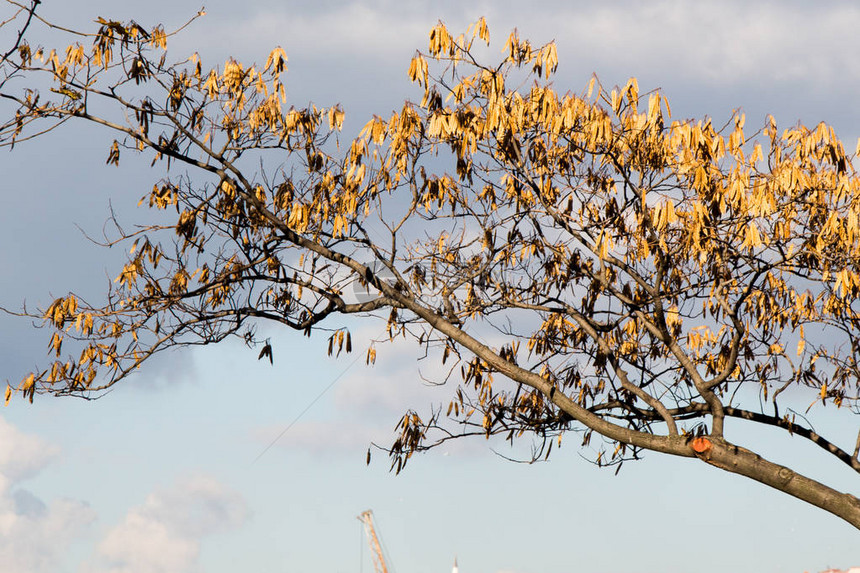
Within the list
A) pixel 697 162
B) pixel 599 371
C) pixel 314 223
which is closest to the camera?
pixel 697 162

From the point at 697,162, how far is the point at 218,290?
19.8 feet

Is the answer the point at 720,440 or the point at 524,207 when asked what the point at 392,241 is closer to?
the point at 524,207

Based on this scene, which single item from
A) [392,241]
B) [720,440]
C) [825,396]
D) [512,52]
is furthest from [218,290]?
[825,396]

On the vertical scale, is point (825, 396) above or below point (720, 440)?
above

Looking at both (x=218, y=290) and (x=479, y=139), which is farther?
(x=218, y=290)

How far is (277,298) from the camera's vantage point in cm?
1194

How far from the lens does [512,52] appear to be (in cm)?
1093

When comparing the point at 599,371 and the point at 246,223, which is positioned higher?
the point at 246,223

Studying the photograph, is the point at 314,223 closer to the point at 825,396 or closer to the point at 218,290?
the point at 218,290

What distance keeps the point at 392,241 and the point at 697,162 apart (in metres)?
3.82

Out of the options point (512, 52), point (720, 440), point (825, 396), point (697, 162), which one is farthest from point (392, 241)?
point (825, 396)

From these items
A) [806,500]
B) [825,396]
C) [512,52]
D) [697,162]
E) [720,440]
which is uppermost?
[512,52]

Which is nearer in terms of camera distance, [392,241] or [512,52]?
[512,52]

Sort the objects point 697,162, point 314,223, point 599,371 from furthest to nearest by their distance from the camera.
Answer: point 599,371, point 314,223, point 697,162
